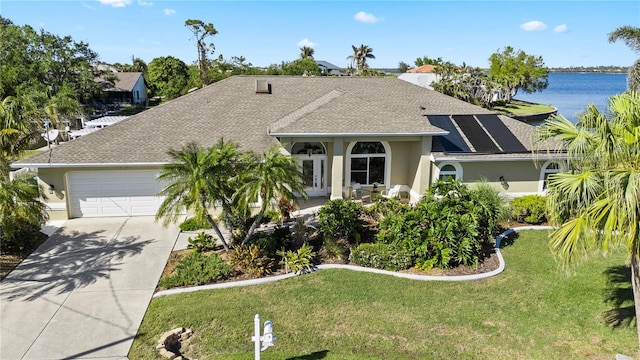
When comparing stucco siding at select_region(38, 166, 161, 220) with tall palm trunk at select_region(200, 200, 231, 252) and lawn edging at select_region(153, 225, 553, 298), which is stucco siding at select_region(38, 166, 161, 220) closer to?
tall palm trunk at select_region(200, 200, 231, 252)

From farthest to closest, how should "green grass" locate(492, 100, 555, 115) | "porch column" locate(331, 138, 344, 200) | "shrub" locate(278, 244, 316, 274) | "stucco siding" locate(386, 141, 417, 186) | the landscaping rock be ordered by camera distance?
1. "green grass" locate(492, 100, 555, 115)
2. "stucco siding" locate(386, 141, 417, 186)
3. "porch column" locate(331, 138, 344, 200)
4. "shrub" locate(278, 244, 316, 274)
5. the landscaping rock

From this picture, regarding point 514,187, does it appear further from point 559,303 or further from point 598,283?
point 559,303

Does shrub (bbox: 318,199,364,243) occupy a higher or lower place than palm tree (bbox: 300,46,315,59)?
lower

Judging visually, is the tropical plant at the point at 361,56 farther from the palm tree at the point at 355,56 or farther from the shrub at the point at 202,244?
the shrub at the point at 202,244

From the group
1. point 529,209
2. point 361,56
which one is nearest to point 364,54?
point 361,56

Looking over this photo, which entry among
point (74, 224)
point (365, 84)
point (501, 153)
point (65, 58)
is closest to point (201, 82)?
point (65, 58)

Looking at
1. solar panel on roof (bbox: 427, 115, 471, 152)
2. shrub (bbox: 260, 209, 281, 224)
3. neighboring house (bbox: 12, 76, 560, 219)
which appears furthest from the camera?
solar panel on roof (bbox: 427, 115, 471, 152)

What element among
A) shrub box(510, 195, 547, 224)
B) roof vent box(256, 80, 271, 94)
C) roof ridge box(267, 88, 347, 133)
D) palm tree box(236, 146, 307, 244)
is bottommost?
shrub box(510, 195, 547, 224)

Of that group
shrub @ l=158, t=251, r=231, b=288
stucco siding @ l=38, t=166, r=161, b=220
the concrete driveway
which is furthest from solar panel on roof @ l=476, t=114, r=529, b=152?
stucco siding @ l=38, t=166, r=161, b=220
